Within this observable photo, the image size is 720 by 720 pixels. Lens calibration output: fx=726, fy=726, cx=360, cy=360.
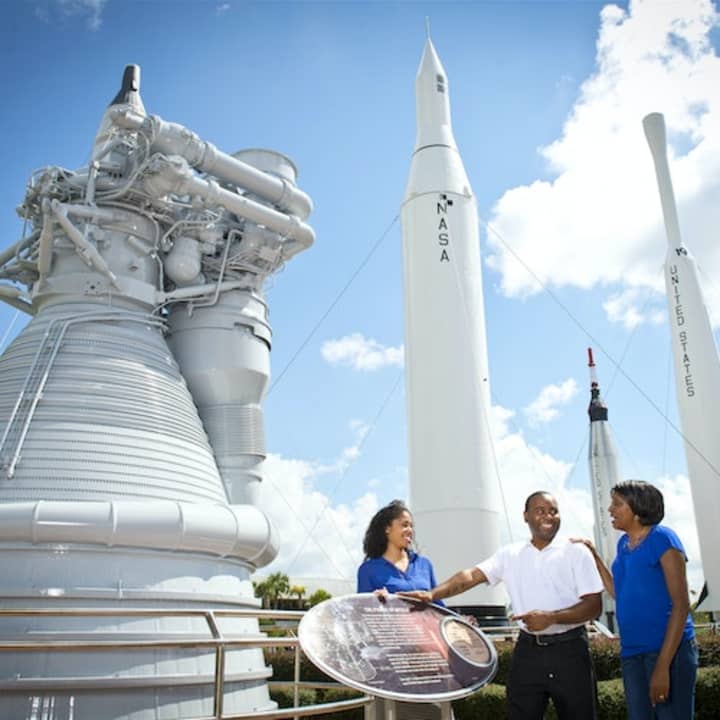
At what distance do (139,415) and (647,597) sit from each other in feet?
25.2

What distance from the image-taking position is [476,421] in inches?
433

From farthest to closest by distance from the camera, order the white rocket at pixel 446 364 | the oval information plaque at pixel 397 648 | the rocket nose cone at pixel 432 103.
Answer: the rocket nose cone at pixel 432 103
the white rocket at pixel 446 364
the oval information plaque at pixel 397 648

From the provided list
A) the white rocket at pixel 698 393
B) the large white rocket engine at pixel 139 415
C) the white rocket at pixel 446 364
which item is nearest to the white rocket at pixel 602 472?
the white rocket at pixel 698 393

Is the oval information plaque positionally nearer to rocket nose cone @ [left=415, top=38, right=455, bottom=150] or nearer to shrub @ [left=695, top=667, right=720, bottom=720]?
shrub @ [left=695, top=667, right=720, bottom=720]

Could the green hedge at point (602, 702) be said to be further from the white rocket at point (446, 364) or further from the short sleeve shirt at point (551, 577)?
the short sleeve shirt at point (551, 577)

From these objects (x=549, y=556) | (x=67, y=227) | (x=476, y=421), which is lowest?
(x=549, y=556)

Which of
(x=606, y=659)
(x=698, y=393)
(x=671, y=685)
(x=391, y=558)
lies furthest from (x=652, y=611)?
(x=698, y=393)

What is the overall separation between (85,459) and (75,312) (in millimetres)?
2650

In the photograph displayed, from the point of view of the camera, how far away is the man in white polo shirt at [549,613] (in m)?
3.38

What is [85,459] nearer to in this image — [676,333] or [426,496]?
[426,496]

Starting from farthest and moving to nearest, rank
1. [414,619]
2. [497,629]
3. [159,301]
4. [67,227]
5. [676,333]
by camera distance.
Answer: [676,333], [159,301], [67,227], [497,629], [414,619]

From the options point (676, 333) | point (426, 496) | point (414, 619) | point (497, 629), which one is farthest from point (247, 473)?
point (676, 333)

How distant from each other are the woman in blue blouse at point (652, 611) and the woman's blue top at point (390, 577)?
89 centimetres

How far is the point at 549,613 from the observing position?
132 inches
